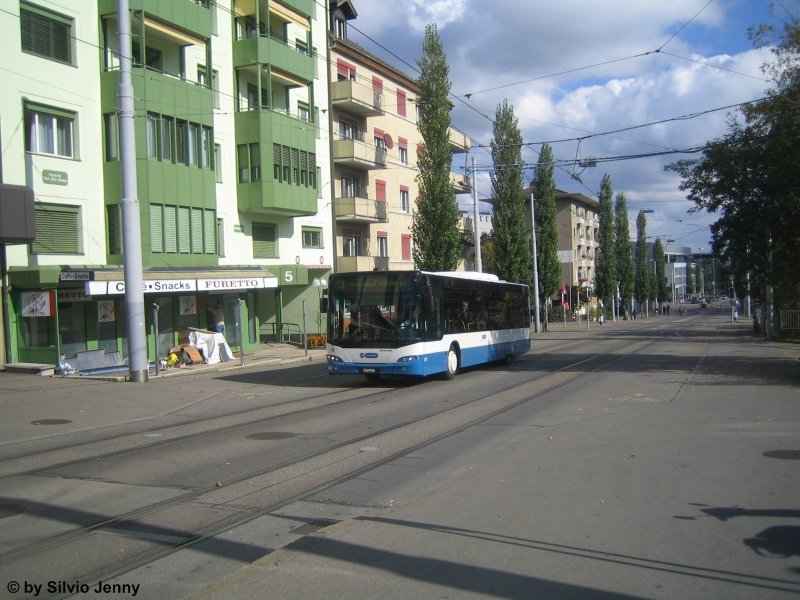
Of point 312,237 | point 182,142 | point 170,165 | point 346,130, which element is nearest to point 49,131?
point 170,165

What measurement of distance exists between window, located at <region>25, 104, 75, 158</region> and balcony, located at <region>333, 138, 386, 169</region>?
52.7 feet

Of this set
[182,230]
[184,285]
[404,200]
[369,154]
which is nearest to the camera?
[184,285]

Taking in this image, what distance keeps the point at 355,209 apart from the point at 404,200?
842cm

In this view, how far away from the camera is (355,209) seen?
125ft

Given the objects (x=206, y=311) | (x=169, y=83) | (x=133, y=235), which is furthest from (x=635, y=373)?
(x=169, y=83)

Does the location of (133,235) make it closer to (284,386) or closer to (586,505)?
(284,386)

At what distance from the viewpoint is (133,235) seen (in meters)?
19.4

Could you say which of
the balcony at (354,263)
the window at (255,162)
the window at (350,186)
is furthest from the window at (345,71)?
the window at (255,162)

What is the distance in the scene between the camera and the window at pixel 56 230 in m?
22.5

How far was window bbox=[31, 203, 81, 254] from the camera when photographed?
22453 mm

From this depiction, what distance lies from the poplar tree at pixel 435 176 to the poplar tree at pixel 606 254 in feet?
142

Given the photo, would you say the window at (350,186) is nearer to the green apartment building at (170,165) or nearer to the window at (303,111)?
the green apartment building at (170,165)

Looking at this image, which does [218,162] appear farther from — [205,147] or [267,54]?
[267,54]

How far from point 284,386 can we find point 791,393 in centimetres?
1168
